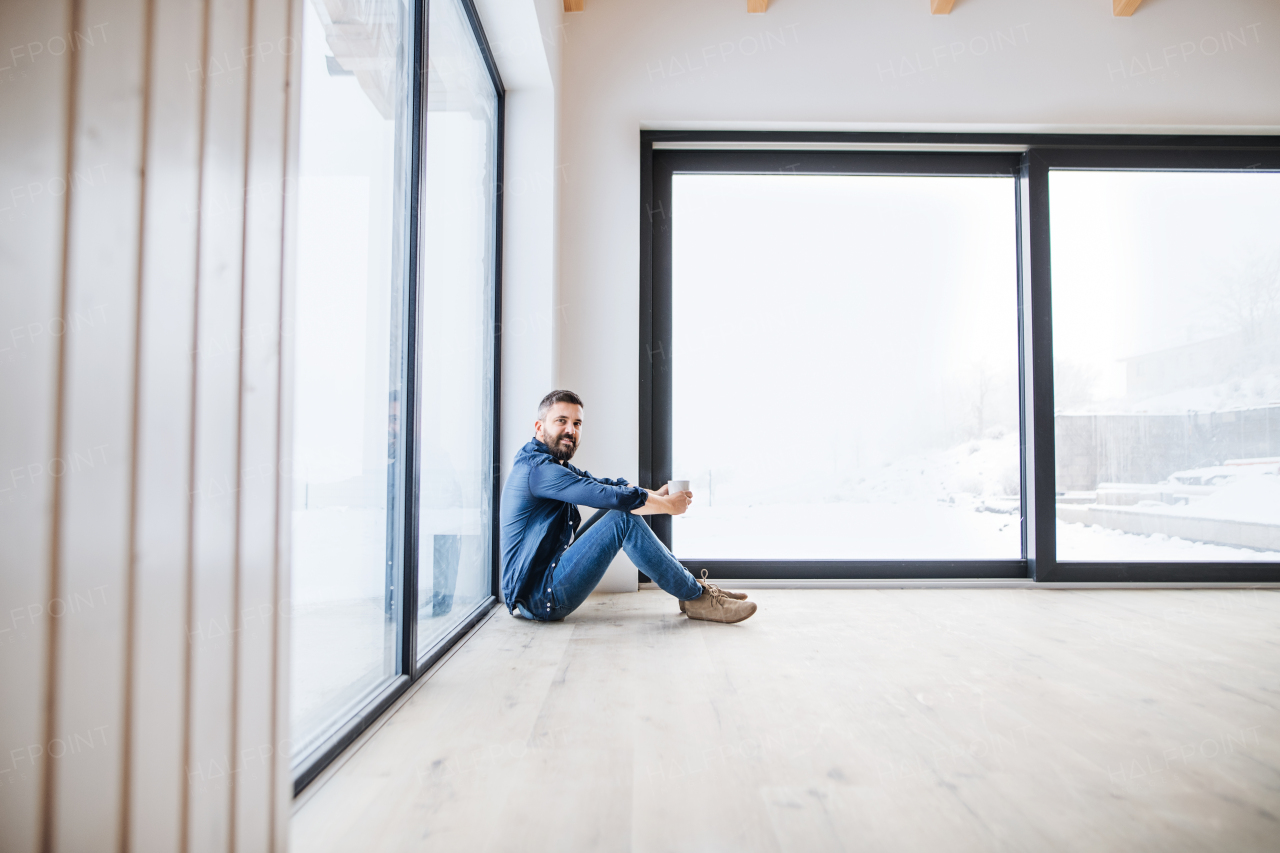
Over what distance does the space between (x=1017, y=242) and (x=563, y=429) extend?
237cm

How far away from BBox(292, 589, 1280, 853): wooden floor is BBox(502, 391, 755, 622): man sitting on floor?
0.41 feet

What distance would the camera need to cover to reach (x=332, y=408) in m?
1.26

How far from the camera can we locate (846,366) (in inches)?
122

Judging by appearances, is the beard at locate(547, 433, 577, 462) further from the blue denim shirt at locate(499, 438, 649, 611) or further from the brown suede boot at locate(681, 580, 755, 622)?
the brown suede boot at locate(681, 580, 755, 622)

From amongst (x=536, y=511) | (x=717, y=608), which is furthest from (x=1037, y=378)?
(x=536, y=511)

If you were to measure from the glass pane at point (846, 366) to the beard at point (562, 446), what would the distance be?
34.4 inches

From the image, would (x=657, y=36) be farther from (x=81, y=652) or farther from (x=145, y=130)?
(x=81, y=652)

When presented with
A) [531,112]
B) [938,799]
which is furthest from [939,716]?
[531,112]

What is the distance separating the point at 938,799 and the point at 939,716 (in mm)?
393

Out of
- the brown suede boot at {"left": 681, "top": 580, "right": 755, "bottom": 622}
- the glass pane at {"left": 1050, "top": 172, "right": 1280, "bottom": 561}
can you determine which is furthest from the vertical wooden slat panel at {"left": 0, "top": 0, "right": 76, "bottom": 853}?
the glass pane at {"left": 1050, "top": 172, "right": 1280, "bottom": 561}

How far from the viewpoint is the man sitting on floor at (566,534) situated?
2.14 m

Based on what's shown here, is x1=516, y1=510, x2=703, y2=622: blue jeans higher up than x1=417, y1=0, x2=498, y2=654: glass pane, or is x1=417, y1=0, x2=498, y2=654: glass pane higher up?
x1=417, y1=0, x2=498, y2=654: glass pane

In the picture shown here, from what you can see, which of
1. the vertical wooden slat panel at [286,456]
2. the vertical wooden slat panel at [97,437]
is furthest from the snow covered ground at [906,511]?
the vertical wooden slat panel at [97,437]

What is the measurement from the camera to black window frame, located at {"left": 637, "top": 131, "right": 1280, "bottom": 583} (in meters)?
2.99
